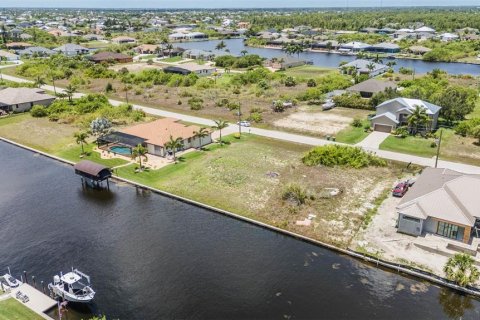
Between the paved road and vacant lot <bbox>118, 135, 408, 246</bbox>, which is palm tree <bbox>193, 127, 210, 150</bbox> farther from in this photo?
the paved road

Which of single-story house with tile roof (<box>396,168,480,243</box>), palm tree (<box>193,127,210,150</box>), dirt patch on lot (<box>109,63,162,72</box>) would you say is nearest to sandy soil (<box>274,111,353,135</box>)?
palm tree (<box>193,127,210,150</box>)

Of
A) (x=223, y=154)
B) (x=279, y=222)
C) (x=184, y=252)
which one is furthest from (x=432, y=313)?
(x=223, y=154)

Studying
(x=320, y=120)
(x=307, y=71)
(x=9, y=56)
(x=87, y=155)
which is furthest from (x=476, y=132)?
(x=9, y=56)

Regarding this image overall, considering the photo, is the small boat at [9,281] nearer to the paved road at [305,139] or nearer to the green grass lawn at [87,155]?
the green grass lawn at [87,155]

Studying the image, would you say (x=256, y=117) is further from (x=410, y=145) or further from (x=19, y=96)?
(x=19, y=96)

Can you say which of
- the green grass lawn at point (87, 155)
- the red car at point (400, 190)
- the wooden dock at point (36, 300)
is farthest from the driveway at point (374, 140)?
the wooden dock at point (36, 300)
